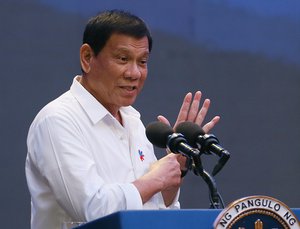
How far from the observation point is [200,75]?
3955 millimetres

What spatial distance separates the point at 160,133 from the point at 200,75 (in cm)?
167

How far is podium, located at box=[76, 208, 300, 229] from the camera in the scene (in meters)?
1.80

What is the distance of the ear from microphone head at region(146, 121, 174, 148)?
1.56 ft

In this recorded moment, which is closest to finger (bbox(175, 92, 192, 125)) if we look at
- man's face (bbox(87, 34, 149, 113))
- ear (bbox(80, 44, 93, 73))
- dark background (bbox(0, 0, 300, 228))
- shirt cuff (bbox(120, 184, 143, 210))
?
man's face (bbox(87, 34, 149, 113))

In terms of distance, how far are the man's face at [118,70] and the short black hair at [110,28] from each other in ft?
0.05

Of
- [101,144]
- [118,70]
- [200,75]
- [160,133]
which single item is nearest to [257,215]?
[160,133]

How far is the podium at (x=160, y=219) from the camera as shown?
5.92 feet

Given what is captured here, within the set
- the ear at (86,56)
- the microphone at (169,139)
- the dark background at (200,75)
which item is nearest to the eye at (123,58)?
the ear at (86,56)

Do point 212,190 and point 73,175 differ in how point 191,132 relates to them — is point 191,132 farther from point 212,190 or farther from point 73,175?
point 73,175

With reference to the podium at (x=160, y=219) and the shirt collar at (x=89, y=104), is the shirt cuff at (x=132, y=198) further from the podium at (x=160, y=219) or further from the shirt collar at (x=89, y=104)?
the podium at (x=160, y=219)

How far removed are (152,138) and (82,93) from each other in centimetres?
43

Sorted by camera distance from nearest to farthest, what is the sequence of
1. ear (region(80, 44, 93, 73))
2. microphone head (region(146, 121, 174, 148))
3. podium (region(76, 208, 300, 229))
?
podium (region(76, 208, 300, 229))
microphone head (region(146, 121, 174, 148))
ear (region(80, 44, 93, 73))

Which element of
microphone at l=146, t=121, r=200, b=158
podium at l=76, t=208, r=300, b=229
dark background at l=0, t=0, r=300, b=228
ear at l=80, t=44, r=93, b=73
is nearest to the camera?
podium at l=76, t=208, r=300, b=229

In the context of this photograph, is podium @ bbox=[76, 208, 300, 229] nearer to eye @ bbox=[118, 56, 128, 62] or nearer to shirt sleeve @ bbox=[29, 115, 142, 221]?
shirt sleeve @ bbox=[29, 115, 142, 221]
